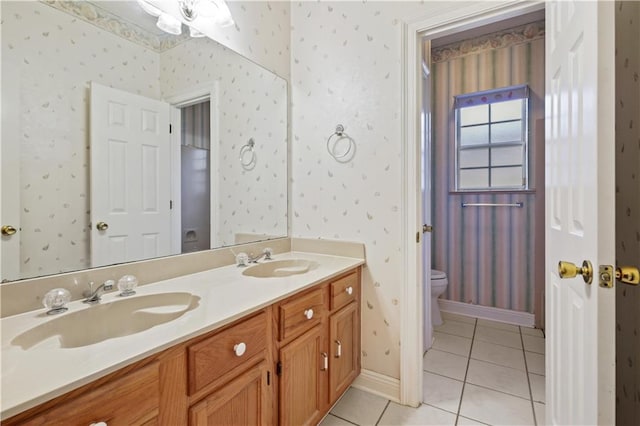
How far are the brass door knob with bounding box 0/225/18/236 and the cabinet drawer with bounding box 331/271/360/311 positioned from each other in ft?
3.89

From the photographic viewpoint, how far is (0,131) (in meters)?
0.92

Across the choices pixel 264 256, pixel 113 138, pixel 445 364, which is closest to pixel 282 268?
pixel 264 256

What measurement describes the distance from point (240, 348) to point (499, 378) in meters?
1.73

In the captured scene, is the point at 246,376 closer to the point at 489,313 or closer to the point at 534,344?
the point at 534,344

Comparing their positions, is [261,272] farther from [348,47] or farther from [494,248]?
[494,248]

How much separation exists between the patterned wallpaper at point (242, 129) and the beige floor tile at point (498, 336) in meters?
1.84

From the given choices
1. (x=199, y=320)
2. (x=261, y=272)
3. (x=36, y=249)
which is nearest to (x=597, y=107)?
(x=199, y=320)

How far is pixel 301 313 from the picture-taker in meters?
1.27

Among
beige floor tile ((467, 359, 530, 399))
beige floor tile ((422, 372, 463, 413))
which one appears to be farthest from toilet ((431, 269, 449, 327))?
beige floor tile ((422, 372, 463, 413))

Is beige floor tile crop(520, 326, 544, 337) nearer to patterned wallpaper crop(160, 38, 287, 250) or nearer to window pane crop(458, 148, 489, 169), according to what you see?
window pane crop(458, 148, 489, 169)

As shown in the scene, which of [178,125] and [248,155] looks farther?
[248,155]

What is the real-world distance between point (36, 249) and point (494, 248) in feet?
10.3

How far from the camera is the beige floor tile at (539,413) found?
1515 millimetres

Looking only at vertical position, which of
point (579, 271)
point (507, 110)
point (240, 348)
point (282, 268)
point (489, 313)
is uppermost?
point (507, 110)
